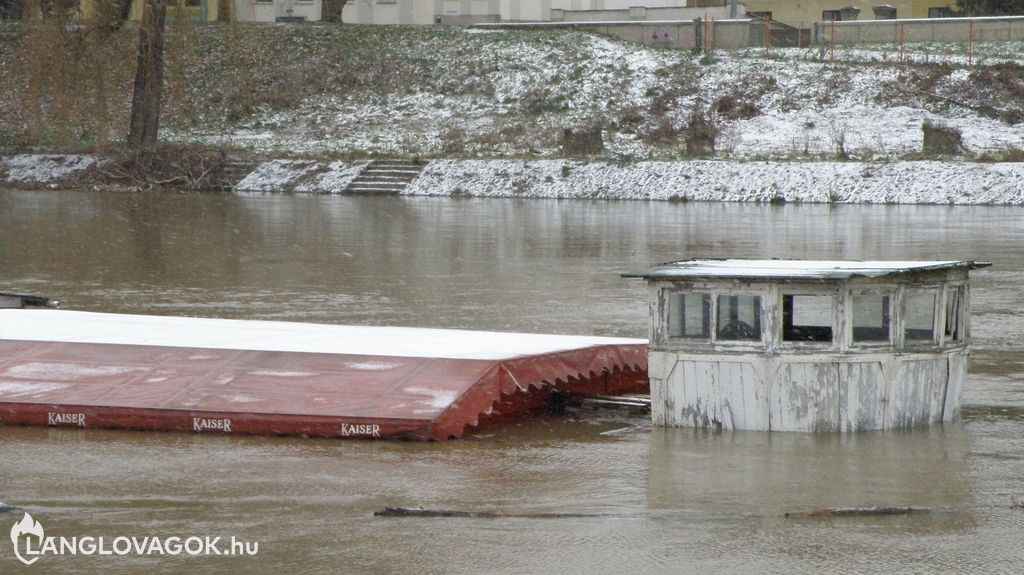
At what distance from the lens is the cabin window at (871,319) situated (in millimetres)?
11758

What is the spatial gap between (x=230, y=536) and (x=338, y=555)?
783 millimetres

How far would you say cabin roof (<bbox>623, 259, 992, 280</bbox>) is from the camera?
11.6 metres

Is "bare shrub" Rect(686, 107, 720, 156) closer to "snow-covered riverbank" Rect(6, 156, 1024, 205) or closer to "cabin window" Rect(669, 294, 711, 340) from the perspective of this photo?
"snow-covered riverbank" Rect(6, 156, 1024, 205)

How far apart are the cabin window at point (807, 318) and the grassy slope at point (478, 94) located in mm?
30288

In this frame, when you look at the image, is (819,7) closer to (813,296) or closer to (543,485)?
(813,296)

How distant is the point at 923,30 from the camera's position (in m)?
54.8

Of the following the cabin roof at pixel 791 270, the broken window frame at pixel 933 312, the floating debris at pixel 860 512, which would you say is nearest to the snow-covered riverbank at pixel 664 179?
the cabin roof at pixel 791 270

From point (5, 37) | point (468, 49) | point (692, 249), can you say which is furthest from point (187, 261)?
point (5, 37)

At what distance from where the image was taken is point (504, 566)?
8.41m

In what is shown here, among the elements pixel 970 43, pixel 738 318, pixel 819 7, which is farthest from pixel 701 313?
pixel 819 7

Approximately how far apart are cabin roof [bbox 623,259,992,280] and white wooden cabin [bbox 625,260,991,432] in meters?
0.02

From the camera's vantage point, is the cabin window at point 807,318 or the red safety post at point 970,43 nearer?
the cabin window at point 807,318

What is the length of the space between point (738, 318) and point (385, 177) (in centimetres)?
3319

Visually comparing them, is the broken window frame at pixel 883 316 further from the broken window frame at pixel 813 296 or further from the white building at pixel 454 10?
the white building at pixel 454 10
